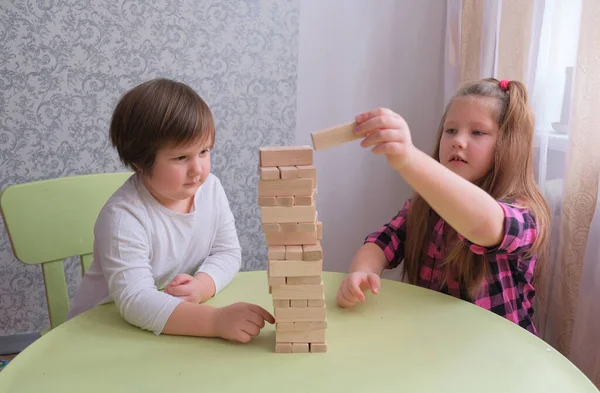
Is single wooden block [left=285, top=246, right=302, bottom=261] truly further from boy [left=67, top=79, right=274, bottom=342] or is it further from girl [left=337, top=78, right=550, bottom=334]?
girl [left=337, top=78, right=550, bottom=334]

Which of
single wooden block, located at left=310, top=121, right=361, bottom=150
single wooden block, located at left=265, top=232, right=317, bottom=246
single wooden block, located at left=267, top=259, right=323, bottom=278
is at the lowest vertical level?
single wooden block, located at left=267, top=259, right=323, bottom=278

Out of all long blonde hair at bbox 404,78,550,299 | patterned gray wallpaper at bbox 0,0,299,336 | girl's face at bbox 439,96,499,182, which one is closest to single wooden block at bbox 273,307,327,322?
long blonde hair at bbox 404,78,550,299

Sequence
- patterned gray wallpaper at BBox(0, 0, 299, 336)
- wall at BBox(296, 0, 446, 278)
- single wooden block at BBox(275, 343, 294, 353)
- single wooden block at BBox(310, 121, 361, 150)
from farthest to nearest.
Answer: wall at BBox(296, 0, 446, 278) → patterned gray wallpaper at BBox(0, 0, 299, 336) → single wooden block at BBox(275, 343, 294, 353) → single wooden block at BBox(310, 121, 361, 150)

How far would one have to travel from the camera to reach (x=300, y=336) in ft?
3.19

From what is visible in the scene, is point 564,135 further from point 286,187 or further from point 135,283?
point 135,283

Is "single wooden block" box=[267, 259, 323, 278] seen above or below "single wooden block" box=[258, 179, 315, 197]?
below

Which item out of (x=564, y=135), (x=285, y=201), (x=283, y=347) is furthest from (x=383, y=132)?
(x=564, y=135)

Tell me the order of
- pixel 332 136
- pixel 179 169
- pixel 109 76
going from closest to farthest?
1. pixel 332 136
2. pixel 179 169
3. pixel 109 76

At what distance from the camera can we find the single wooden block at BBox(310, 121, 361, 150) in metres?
0.87

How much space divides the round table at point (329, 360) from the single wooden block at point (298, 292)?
103 millimetres

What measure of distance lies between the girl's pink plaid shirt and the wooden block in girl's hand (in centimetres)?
35

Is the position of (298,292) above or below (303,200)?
below

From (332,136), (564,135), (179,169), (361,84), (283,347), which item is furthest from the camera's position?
(361,84)

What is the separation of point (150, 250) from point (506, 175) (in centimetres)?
83
